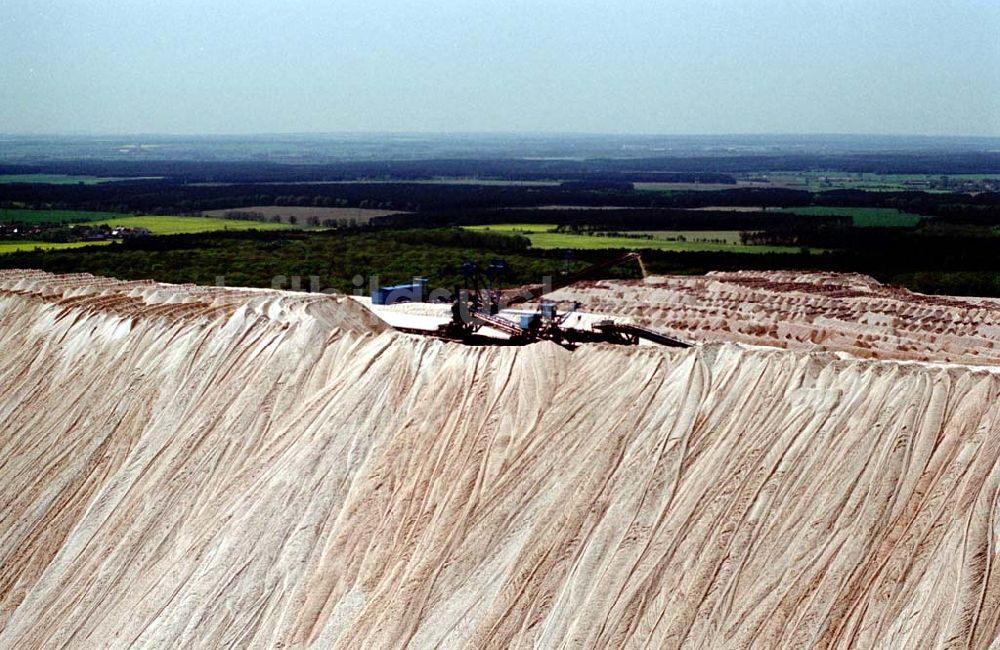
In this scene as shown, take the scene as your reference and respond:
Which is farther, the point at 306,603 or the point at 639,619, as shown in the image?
the point at 306,603

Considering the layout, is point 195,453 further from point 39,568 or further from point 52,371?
point 52,371

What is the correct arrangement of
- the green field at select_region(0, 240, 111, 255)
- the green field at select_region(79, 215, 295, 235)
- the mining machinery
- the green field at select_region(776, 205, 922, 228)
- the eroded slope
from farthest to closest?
the green field at select_region(776, 205, 922, 228), the green field at select_region(79, 215, 295, 235), the green field at select_region(0, 240, 111, 255), the eroded slope, the mining machinery

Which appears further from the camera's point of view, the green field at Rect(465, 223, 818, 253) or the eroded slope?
the green field at Rect(465, 223, 818, 253)

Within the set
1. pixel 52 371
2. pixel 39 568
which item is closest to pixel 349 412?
pixel 39 568

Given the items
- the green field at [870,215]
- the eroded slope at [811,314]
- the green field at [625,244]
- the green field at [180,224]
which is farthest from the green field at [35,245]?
the green field at [870,215]

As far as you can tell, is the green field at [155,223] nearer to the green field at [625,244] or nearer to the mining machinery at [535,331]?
the green field at [625,244]

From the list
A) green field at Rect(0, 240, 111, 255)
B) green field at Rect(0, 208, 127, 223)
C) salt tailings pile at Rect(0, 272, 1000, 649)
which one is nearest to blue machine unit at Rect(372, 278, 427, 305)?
salt tailings pile at Rect(0, 272, 1000, 649)

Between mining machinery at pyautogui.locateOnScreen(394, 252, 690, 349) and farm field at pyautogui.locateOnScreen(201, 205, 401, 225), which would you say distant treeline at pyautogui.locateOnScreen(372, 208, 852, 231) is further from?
mining machinery at pyautogui.locateOnScreen(394, 252, 690, 349)
